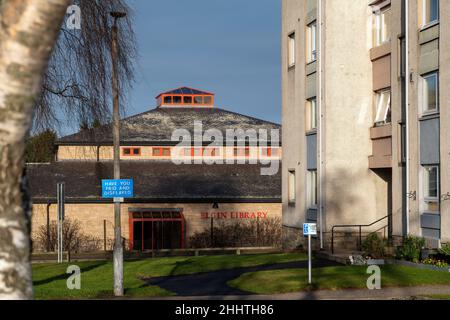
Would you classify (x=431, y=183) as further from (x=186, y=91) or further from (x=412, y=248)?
(x=186, y=91)

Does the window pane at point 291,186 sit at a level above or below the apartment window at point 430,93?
below

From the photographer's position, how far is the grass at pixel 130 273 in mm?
21109

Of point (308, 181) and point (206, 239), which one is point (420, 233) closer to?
point (308, 181)

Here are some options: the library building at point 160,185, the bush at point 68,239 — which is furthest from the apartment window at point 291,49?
the bush at point 68,239

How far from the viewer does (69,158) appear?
2366 inches

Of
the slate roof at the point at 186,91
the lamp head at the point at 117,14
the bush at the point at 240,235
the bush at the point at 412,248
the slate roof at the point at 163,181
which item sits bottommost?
the bush at the point at 240,235

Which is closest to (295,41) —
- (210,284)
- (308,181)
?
(308,181)

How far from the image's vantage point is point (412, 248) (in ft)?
82.6

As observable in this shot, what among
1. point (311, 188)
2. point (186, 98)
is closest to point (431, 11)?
point (311, 188)

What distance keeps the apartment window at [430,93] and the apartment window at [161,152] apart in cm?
3881

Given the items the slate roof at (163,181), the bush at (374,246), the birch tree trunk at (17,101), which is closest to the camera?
the birch tree trunk at (17,101)

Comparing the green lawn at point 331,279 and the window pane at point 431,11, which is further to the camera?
the window pane at point 431,11

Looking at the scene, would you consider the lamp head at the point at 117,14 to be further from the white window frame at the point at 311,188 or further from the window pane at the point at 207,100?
the window pane at the point at 207,100

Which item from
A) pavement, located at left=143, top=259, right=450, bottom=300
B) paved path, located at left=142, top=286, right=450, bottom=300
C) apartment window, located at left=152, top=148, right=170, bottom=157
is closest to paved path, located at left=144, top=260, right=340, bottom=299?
pavement, located at left=143, top=259, right=450, bottom=300
